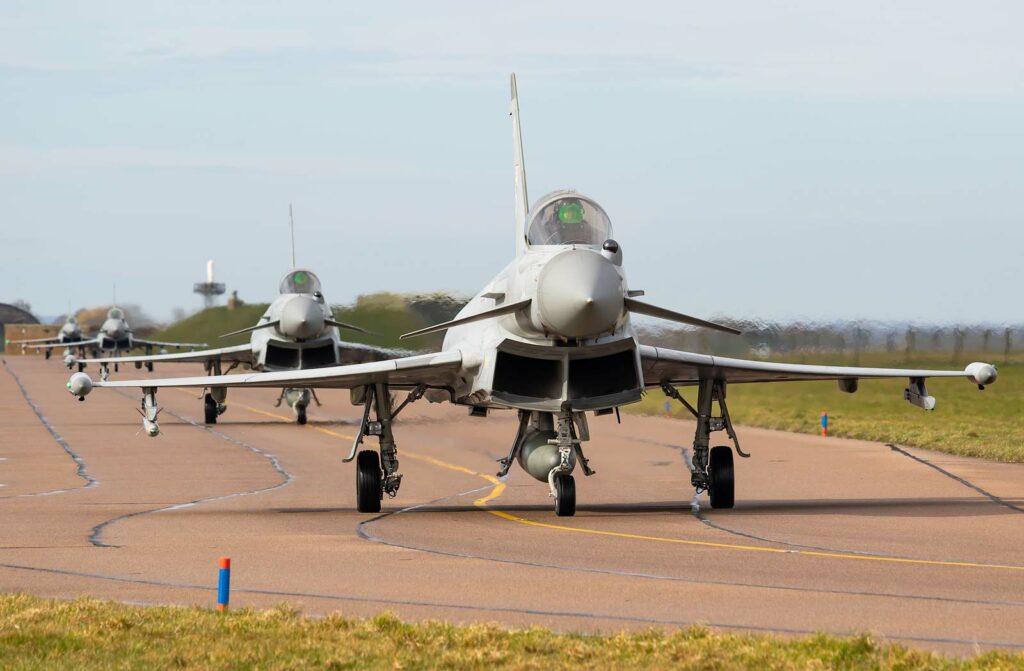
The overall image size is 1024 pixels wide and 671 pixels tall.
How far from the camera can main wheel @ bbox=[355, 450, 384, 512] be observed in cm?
1883

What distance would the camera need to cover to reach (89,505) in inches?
787

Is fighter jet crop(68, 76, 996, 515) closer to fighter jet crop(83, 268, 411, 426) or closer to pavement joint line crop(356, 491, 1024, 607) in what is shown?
pavement joint line crop(356, 491, 1024, 607)

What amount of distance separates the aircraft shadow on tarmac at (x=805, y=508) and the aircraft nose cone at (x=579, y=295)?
10.1ft

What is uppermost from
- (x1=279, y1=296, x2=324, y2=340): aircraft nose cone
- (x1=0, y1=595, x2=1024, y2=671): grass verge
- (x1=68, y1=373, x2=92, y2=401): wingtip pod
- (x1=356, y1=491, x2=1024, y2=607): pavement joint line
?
(x1=279, y1=296, x2=324, y2=340): aircraft nose cone

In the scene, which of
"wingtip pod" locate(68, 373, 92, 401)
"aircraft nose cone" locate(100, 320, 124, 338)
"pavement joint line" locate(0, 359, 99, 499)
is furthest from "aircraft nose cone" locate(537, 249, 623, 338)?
"aircraft nose cone" locate(100, 320, 124, 338)

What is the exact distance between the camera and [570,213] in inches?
701

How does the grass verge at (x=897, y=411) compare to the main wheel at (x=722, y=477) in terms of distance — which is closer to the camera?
the main wheel at (x=722, y=477)

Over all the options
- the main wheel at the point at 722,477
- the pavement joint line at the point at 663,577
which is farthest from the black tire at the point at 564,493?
the pavement joint line at the point at 663,577

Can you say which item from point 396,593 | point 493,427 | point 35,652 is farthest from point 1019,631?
point 493,427

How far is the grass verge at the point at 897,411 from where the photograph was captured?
104 ft

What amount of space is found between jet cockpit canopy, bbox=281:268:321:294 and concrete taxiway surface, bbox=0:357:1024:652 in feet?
23.3

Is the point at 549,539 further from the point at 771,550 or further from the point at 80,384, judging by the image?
the point at 80,384

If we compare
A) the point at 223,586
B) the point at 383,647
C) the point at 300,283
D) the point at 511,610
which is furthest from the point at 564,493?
the point at 300,283

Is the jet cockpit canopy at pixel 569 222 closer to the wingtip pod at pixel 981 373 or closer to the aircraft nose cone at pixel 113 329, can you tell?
the wingtip pod at pixel 981 373
